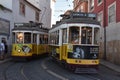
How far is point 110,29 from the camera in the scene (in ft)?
98.9

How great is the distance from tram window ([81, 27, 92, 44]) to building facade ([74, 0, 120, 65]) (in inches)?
294

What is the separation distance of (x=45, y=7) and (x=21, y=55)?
39.6 m

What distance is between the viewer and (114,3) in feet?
95.7

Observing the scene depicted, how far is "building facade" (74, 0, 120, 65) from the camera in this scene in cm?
2770

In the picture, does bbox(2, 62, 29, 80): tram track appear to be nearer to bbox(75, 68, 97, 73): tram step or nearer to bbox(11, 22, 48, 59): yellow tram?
bbox(75, 68, 97, 73): tram step

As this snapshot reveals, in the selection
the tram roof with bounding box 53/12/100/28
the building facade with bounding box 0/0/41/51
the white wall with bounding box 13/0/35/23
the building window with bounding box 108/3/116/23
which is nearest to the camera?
the tram roof with bounding box 53/12/100/28

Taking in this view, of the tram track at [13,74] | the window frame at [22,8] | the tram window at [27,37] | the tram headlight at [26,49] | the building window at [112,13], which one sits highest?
the window frame at [22,8]

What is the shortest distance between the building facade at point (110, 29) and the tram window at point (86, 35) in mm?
7462

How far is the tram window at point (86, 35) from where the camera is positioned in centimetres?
1983

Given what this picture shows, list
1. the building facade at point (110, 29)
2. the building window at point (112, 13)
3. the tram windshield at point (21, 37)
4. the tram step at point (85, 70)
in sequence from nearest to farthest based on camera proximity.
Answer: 1. the tram step at point (85, 70)
2. the building facade at point (110, 29)
3. the tram windshield at point (21, 37)
4. the building window at point (112, 13)

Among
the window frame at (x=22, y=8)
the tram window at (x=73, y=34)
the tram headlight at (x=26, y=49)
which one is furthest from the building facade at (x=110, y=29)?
the window frame at (x=22, y=8)

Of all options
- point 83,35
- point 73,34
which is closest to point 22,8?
point 73,34

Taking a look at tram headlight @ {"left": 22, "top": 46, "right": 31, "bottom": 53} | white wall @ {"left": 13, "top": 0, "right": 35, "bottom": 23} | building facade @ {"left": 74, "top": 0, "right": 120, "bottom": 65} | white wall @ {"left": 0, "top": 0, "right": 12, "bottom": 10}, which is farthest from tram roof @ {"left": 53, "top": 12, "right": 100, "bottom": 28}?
white wall @ {"left": 13, "top": 0, "right": 35, "bottom": 23}

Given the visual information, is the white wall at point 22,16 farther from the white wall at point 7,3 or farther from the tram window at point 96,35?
the tram window at point 96,35
